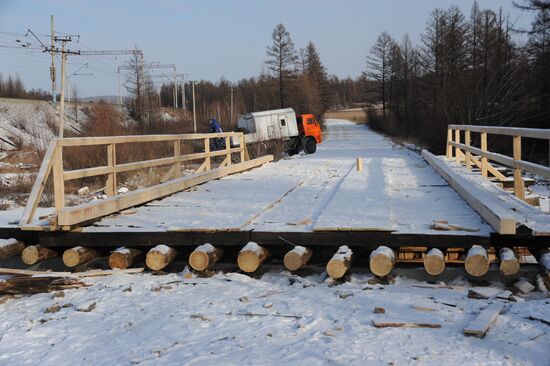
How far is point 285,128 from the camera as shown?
3241 cm

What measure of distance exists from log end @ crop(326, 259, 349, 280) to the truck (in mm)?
25138

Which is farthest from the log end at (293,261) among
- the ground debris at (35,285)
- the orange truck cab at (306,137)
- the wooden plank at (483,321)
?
the orange truck cab at (306,137)

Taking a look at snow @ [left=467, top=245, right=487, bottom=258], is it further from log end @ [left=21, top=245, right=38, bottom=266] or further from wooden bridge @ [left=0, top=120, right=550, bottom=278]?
log end @ [left=21, top=245, right=38, bottom=266]

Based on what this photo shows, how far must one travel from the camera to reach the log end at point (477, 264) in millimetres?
5605

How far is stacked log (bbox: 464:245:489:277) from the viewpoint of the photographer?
5605 mm

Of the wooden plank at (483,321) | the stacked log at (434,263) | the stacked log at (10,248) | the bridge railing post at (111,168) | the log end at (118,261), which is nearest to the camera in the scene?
the wooden plank at (483,321)

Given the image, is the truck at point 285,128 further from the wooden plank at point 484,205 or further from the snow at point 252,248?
the snow at point 252,248

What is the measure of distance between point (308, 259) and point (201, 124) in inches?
2484

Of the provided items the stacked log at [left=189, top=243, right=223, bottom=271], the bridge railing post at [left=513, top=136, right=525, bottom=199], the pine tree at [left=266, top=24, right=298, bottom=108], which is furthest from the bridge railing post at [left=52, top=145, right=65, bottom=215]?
the pine tree at [left=266, top=24, right=298, bottom=108]

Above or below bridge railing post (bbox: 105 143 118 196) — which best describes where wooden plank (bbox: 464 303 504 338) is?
below

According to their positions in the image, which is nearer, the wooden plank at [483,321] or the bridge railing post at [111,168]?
the wooden plank at [483,321]

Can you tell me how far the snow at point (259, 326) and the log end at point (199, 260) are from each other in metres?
0.28

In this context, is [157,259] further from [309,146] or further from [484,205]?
[309,146]

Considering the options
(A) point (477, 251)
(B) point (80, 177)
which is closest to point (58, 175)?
(B) point (80, 177)
